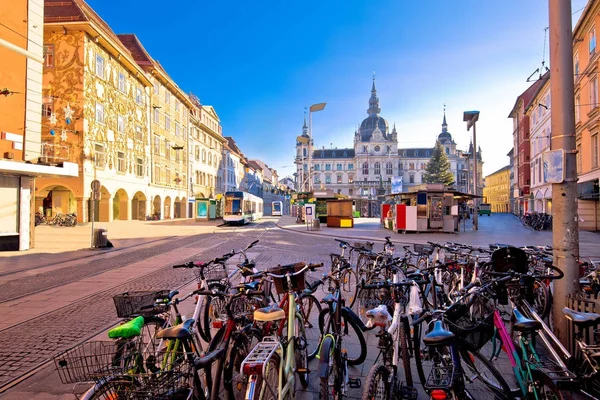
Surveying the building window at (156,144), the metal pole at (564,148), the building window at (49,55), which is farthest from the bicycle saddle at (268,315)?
the building window at (156,144)

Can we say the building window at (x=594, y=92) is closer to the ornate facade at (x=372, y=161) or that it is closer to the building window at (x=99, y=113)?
the building window at (x=99, y=113)

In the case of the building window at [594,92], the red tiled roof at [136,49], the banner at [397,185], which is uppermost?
the red tiled roof at [136,49]

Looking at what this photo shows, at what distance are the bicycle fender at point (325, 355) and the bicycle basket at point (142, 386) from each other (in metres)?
1.08

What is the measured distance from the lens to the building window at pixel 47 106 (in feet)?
98.5

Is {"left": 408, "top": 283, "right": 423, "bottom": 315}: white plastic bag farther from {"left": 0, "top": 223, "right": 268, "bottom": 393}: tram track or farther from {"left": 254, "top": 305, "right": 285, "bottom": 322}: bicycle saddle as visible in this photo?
{"left": 0, "top": 223, "right": 268, "bottom": 393}: tram track

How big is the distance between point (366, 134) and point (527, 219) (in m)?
88.8

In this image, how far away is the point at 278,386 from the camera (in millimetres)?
2818

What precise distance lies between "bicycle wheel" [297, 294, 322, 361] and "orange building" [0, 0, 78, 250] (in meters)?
13.0

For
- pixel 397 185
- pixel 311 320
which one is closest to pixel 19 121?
pixel 311 320

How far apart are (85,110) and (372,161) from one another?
305 ft

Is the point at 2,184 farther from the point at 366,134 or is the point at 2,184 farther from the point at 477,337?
the point at 366,134

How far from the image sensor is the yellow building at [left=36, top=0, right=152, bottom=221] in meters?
29.9

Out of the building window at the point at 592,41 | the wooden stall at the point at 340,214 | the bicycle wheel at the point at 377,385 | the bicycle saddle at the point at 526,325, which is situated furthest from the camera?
the wooden stall at the point at 340,214

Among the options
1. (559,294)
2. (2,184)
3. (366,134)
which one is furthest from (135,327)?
(366,134)
